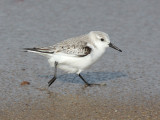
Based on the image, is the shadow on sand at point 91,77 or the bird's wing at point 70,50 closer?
the bird's wing at point 70,50

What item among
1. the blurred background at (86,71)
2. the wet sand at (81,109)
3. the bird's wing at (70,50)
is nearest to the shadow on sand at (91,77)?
the blurred background at (86,71)

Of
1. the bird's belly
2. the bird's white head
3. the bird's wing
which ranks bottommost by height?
the bird's belly

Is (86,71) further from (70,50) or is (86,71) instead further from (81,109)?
(81,109)

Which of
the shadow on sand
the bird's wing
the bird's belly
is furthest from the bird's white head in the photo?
the shadow on sand

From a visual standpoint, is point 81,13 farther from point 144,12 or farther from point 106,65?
point 106,65

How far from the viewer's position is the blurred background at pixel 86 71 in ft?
17.9

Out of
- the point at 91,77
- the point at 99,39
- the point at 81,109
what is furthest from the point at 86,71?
the point at 81,109

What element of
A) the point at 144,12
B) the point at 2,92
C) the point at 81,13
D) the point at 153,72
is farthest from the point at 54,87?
the point at 144,12

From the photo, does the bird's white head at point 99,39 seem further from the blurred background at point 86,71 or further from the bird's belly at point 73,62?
the blurred background at point 86,71

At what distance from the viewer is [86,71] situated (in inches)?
280

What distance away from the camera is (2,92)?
231 inches

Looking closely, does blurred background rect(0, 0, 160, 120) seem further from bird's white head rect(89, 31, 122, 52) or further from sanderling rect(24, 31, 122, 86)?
bird's white head rect(89, 31, 122, 52)

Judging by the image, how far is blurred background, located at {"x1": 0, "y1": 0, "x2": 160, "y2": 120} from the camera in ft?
17.9

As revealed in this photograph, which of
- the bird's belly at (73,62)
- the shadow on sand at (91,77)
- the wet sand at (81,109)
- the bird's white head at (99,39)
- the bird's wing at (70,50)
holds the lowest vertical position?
the shadow on sand at (91,77)
